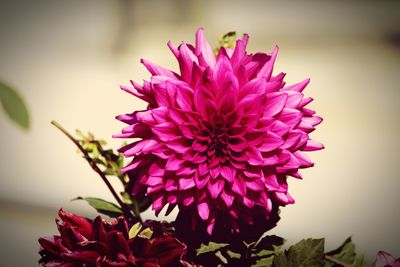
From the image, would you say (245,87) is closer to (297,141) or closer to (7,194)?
(297,141)

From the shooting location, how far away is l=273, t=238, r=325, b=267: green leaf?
13.3 inches

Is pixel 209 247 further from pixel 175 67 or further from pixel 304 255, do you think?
pixel 175 67

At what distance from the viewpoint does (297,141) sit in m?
0.31

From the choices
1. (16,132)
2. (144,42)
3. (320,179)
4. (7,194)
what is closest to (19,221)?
(7,194)

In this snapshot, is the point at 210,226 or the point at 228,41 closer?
the point at 210,226

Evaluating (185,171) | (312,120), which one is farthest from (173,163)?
(312,120)

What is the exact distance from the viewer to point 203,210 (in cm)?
31

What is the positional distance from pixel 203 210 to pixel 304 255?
0.09m

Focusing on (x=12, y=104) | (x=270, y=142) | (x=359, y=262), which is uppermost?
(x=12, y=104)

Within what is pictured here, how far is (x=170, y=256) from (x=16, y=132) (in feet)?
1.94

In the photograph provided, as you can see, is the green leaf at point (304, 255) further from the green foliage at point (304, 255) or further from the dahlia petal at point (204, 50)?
the dahlia petal at point (204, 50)

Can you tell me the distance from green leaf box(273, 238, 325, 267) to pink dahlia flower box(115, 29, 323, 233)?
0.14 ft

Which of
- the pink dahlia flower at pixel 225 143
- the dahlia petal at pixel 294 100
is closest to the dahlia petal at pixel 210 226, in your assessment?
the pink dahlia flower at pixel 225 143

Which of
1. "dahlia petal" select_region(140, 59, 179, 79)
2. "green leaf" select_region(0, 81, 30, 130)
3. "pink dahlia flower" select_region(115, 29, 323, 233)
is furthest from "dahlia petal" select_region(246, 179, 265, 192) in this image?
"green leaf" select_region(0, 81, 30, 130)
